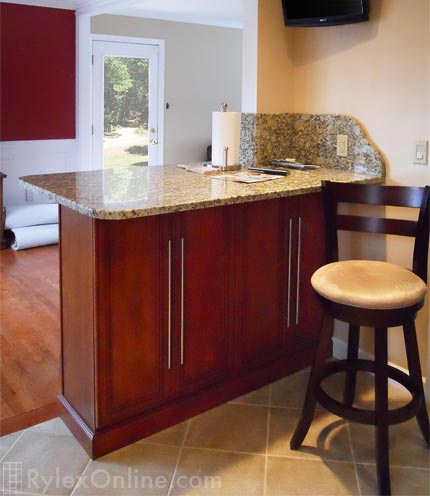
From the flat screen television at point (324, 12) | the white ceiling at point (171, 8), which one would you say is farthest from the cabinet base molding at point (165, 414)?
the white ceiling at point (171, 8)

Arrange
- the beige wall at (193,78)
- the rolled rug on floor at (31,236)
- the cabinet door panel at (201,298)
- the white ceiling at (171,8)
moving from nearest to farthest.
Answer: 1. the cabinet door panel at (201,298)
2. the rolled rug on floor at (31,236)
3. the white ceiling at (171,8)
4. the beige wall at (193,78)

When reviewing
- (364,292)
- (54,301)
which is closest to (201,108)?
(54,301)

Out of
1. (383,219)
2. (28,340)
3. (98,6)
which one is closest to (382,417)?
(383,219)

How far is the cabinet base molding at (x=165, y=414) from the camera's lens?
2.05 meters

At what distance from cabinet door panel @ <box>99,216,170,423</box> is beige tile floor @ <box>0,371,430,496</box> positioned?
196mm

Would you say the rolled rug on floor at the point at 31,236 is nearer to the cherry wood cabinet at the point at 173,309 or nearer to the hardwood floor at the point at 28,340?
the hardwood floor at the point at 28,340

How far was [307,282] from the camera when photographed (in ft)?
8.64

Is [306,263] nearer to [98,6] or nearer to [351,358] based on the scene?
[351,358]

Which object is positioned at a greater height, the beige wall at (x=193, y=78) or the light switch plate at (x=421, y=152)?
the beige wall at (x=193, y=78)

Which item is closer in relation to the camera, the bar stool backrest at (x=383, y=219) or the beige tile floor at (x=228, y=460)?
the beige tile floor at (x=228, y=460)

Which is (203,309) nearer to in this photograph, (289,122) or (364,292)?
(364,292)

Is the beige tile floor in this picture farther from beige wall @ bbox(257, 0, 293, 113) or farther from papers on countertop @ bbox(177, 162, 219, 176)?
beige wall @ bbox(257, 0, 293, 113)

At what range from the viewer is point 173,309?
83.4 inches

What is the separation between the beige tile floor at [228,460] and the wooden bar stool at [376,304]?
11 cm
